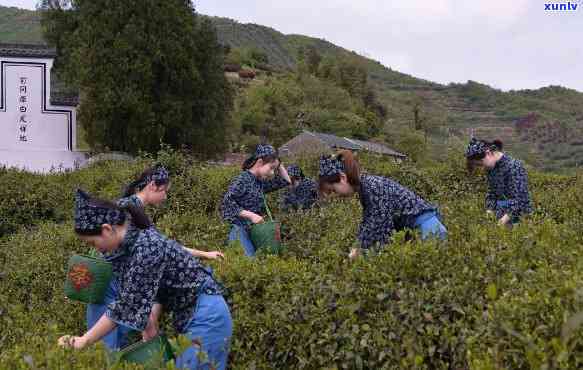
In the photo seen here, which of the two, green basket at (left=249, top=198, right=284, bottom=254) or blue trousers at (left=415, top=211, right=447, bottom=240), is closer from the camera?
blue trousers at (left=415, top=211, right=447, bottom=240)

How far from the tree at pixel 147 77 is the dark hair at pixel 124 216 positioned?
69.1ft

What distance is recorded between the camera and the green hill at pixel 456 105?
193ft

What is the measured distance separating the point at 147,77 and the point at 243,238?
19.6 m

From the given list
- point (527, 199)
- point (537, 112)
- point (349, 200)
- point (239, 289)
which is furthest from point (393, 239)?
point (537, 112)

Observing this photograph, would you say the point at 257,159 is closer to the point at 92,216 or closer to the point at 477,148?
the point at 477,148

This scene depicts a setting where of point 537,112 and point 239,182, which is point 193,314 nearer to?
point 239,182

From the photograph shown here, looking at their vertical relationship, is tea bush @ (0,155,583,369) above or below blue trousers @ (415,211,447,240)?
below

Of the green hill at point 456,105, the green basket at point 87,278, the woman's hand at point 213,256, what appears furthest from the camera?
the green hill at point 456,105

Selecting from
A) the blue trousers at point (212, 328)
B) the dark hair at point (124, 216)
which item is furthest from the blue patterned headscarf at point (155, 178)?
the blue trousers at point (212, 328)

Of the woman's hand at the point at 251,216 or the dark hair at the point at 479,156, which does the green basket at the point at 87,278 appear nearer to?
the woman's hand at the point at 251,216

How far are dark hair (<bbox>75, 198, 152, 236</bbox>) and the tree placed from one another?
829 inches

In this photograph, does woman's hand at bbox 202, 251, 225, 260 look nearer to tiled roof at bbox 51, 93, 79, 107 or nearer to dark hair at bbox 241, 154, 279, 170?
dark hair at bbox 241, 154, 279, 170

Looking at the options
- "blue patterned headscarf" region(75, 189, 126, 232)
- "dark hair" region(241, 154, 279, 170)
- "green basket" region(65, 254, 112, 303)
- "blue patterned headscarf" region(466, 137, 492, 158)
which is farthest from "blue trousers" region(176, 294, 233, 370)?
"blue patterned headscarf" region(466, 137, 492, 158)

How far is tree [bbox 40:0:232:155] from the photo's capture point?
24844mm
